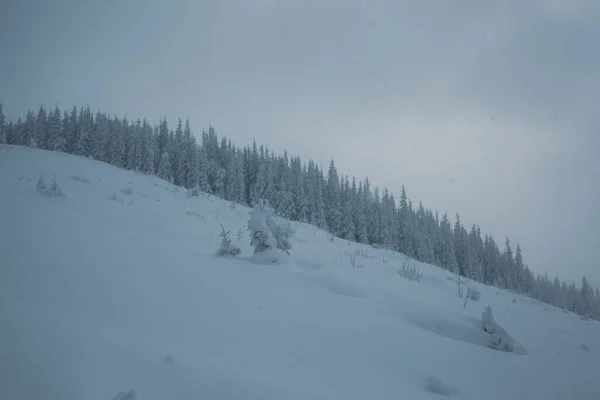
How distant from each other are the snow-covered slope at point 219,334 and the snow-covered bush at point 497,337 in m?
0.12

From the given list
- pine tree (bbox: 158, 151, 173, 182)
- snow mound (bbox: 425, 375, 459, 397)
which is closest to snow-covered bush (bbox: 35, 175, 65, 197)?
snow mound (bbox: 425, 375, 459, 397)

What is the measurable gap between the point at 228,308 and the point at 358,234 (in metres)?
57.7

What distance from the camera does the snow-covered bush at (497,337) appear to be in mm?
5070

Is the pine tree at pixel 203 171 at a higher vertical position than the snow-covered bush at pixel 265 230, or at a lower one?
higher

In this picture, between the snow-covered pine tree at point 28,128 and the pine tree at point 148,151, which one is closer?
the pine tree at point 148,151

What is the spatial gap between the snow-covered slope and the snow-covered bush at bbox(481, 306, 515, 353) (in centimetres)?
12

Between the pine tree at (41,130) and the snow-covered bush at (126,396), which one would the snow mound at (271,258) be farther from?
the pine tree at (41,130)

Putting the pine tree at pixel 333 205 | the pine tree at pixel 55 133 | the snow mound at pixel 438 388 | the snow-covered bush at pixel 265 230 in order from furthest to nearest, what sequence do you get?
the pine tree at pixel 55 133
the pine tree at pixel 333 205
the snow-covered bush at pixel 265 230
the snow mound at pixel 438 388

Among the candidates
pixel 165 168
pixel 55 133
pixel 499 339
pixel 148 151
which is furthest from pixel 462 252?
pixel 55 133

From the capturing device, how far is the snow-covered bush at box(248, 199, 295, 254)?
7.35 meters

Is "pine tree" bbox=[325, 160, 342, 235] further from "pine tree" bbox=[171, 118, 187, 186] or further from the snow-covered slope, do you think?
the snow-covered slope

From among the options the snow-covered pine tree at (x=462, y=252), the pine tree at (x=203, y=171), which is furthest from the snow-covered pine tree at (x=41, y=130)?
the snow-covered pine tree at (x=462, y=252)

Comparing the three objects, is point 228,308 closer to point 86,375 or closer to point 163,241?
point 86,375

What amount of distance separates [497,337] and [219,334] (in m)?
4.39
